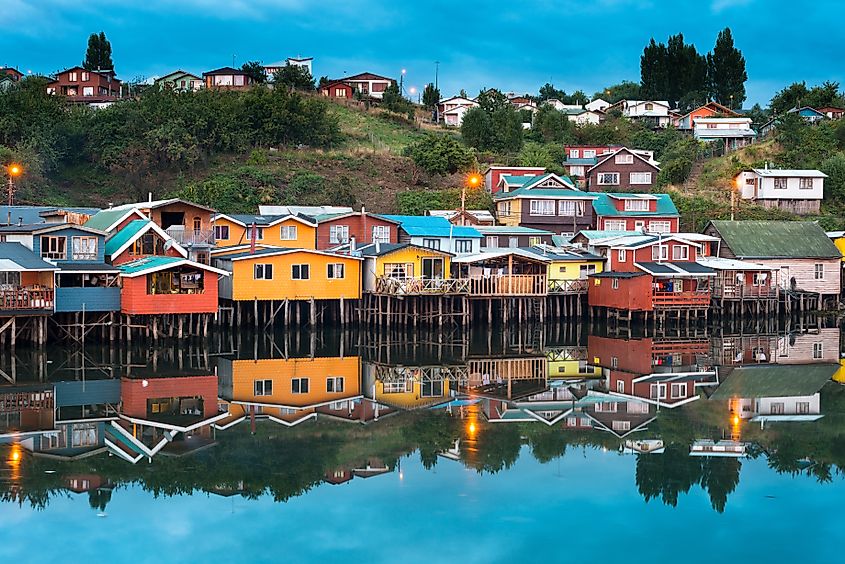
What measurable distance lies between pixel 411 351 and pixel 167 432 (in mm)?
15620

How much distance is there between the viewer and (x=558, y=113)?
84.9 meters

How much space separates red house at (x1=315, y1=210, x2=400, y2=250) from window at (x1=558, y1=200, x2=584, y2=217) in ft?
42.4

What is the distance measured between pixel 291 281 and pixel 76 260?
831 cm

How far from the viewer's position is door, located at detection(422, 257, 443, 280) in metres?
44.5

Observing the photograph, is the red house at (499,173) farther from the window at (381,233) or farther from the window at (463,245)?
the window at (381,233)

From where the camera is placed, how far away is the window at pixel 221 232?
A: 1845 inches

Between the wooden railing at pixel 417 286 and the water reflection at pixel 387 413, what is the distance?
158 inches

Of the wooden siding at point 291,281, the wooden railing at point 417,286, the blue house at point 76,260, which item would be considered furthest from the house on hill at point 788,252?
the blue house at point 76,260

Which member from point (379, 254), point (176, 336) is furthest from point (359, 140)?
point (176, 336)

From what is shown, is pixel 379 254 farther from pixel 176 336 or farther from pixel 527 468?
pixel 527 468

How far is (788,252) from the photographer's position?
2060 inches

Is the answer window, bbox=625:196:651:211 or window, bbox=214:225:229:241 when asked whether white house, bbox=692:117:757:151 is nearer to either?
window, bbox=625:196:651:211

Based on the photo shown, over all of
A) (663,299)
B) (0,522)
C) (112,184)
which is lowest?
(0,522)

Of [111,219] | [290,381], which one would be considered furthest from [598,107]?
[290,381]
